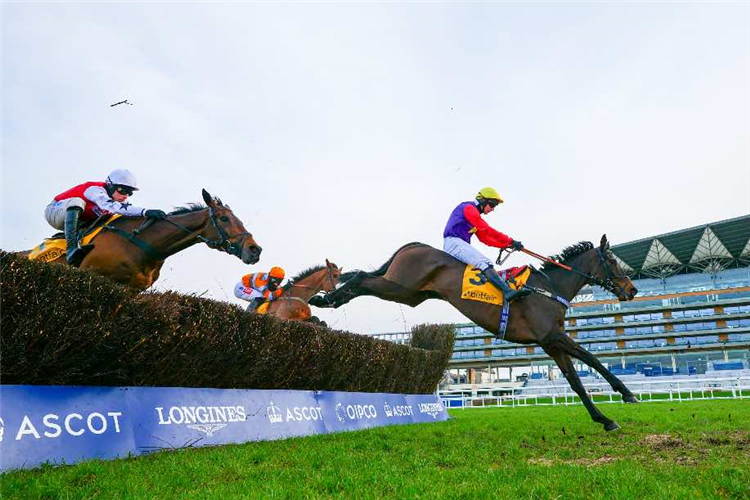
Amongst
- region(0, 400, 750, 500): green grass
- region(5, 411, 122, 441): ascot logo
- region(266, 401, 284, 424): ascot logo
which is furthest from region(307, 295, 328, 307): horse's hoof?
region(5, 411, 122, 441): ascot logo

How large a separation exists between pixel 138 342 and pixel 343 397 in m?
3.56

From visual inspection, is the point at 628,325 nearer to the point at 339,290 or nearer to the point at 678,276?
the point at 678,276

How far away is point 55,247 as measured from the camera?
675cm

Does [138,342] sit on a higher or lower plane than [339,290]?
lower

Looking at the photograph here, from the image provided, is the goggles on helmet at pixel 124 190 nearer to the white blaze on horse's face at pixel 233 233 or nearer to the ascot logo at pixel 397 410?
the white blaze on horse's face at pixel 233 233

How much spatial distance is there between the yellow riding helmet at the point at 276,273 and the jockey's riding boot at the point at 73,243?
4765 mm

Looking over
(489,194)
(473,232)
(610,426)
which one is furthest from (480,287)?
(610,426)

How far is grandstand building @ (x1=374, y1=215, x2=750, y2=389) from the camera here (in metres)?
60.9

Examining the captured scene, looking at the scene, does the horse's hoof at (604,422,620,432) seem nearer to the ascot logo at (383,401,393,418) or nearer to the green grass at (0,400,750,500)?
the green grass at (0,400,750,500)

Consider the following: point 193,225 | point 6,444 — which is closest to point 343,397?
point 193,225

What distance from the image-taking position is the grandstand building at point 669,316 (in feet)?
200

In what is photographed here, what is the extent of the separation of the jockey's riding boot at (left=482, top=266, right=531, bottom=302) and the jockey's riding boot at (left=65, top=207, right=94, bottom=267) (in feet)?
15.7

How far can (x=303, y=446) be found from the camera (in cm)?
522

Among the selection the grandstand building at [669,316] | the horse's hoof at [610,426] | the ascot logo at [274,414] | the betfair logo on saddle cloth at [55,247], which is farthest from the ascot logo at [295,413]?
the grandstand building at [669,316]
